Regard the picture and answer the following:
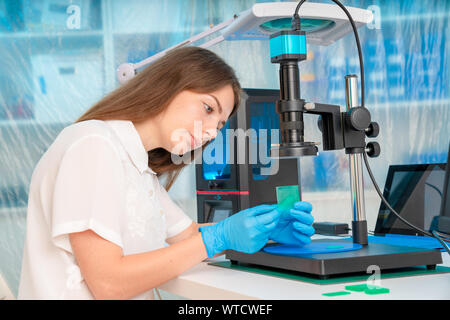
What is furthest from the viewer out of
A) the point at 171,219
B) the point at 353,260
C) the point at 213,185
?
the point at 213,185

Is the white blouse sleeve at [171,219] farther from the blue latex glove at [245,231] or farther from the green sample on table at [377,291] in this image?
the green sample on table at [377,291]

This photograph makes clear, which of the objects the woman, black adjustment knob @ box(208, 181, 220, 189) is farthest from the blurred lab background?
the woman

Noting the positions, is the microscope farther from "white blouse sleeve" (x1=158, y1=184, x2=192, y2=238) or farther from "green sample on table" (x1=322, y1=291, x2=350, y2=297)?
"white blouse sleeve" (x1=158, y1=184, x2=192, y2=238)

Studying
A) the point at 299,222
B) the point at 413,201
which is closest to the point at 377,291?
the point at 299,222

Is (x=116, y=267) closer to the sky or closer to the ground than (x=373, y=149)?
closer to the ground

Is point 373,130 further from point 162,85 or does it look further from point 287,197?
point 162,85

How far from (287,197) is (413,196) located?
53 centimetres

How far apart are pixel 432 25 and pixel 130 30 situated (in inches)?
63.4

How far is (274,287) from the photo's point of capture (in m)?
0.82

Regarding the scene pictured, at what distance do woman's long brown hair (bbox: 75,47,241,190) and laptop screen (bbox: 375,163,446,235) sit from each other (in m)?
0.60

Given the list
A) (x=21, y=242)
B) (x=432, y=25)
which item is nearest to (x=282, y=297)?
(x=21, y=242)

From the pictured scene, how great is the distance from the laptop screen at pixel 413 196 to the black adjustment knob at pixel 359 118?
1.39 ft

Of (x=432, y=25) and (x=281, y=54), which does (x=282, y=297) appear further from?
(x=432, y=25)

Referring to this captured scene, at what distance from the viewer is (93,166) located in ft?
3.11
